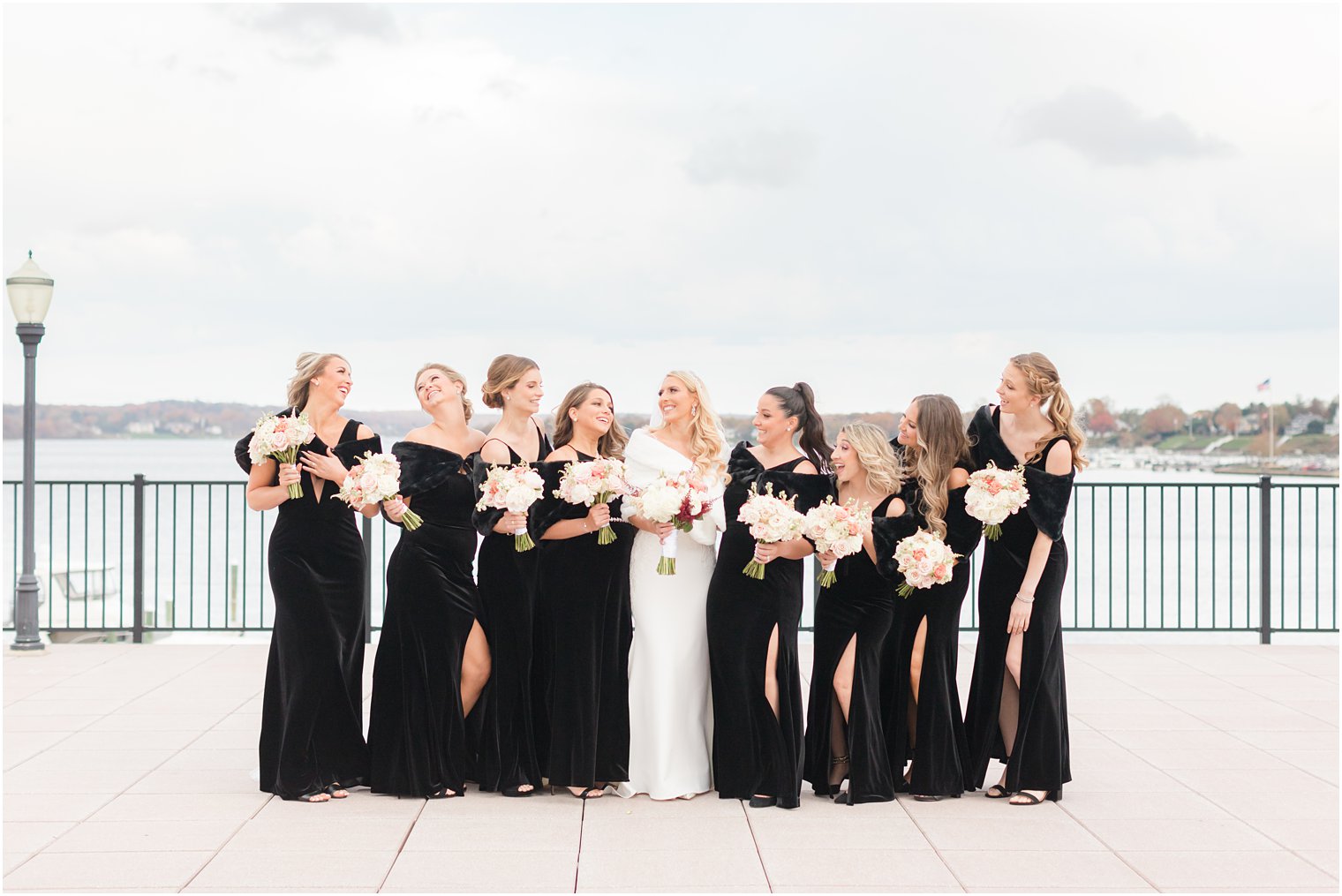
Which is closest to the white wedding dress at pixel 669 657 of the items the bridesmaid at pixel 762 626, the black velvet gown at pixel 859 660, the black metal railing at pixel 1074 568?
the bridesmaid at pixel 762 626

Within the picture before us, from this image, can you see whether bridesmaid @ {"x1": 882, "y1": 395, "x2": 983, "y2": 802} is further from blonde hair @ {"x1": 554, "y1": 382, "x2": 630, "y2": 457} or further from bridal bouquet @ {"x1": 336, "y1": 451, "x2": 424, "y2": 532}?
bridal bouquet @ {"x1": 336, "y1": 451, "x2": 424, "y2": 532}

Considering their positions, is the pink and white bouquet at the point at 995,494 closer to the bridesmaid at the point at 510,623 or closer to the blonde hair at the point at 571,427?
the blonde hair at the point at 571,427

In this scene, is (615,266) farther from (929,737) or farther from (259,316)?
(929,737)

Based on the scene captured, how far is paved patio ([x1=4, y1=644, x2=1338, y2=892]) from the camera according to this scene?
15.4 ft

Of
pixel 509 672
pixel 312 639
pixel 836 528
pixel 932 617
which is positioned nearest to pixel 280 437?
pixel 312 639

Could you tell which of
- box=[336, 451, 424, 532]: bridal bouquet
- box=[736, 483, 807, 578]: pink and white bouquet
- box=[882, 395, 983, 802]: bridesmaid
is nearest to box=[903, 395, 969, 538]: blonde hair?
box=[882, 395, 983, 802]: bridesmaid

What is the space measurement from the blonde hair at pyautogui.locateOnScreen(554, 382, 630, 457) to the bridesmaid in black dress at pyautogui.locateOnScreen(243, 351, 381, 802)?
886 millimetres

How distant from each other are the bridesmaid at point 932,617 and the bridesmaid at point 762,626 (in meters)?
0.47

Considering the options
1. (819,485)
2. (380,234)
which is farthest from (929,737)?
(380,234)

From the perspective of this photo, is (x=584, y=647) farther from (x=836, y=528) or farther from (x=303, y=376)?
(x=303, y=376)

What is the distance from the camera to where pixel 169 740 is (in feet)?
23.2

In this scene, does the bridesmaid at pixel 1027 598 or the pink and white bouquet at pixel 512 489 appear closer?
the pink and white bouquet at pixel 512 489

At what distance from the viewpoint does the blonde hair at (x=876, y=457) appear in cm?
562

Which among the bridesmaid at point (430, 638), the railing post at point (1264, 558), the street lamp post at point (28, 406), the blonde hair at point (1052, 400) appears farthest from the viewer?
the railing post at point (1264, 558)
